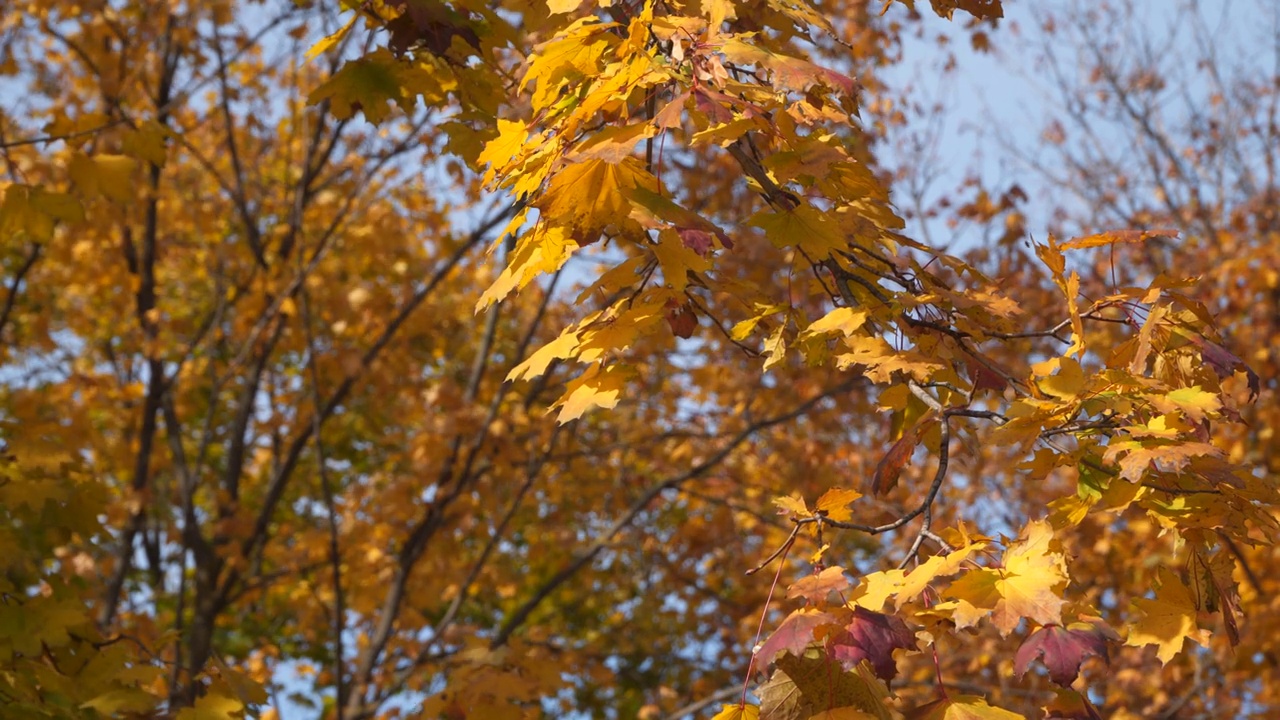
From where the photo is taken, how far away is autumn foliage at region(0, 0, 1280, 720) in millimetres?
1631

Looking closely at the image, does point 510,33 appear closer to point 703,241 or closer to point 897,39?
point 703,241

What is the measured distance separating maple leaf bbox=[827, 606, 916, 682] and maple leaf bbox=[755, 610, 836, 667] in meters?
0.03

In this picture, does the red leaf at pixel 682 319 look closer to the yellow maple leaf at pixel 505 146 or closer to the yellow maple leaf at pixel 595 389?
the yellow maple leaf at pixel 595 389

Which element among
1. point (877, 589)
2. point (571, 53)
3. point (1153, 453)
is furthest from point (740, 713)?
point (571, 53)

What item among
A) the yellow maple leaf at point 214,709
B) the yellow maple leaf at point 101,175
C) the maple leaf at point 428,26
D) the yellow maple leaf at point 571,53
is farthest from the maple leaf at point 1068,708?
the yellow maple leaf at point 101,175

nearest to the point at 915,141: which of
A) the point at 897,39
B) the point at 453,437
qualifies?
the point at 897,39

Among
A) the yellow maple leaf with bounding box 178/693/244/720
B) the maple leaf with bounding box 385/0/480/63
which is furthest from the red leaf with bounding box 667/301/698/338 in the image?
the yellow maple leaf with bounding box 178/693/244/720

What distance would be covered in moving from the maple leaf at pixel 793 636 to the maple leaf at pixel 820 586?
37 mm

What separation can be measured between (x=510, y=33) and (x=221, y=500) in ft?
13.0

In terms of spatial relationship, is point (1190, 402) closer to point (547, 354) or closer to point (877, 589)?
point (877, 589)

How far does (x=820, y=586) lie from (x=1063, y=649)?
0.32m

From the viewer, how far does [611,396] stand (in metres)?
1.82

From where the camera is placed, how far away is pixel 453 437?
18.6 ft

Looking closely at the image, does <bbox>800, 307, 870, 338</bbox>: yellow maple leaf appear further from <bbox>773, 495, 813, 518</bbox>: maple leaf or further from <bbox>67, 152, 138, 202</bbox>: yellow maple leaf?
<bbox>67, 152, 138, 202</bbox>: yellow maple leaf
